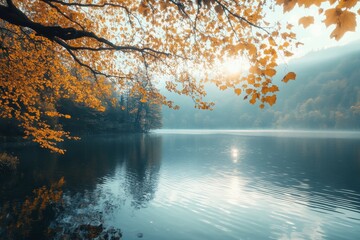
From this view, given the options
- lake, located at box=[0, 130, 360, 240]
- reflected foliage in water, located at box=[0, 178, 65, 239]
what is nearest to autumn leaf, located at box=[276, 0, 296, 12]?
lake, located at box=[0, 130, 360, 240]

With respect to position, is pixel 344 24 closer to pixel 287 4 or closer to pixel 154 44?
pixel 287 4

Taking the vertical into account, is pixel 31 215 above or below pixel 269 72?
below

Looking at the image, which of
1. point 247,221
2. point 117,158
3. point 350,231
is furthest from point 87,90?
point 117,158

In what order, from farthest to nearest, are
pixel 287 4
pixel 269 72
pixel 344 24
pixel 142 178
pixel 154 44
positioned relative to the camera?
pixel 142 178 → pixel 154 44 → pixel 269 72 → pixel 287 4 → pixel 344 24

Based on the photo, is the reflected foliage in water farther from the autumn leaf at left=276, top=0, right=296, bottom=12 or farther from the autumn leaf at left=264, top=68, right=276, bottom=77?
the autumn leaf at left=276, top=0, right=296, bottom=12

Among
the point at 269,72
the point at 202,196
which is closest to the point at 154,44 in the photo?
the point at 269,72

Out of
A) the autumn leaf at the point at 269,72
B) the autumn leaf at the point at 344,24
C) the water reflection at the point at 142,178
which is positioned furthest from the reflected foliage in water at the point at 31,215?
the autumn leaf at the point at 344,24

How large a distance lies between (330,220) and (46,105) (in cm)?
3558

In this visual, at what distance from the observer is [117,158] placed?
35.1 metres

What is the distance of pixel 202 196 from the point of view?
18797mm

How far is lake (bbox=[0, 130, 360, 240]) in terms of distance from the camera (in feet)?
42.6

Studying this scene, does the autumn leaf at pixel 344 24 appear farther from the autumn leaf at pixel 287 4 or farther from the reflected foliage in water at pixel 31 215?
the reflected foliage in water at pixel 31 215

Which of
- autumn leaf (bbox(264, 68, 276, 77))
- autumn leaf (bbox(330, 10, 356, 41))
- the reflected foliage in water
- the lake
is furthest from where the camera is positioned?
the lake

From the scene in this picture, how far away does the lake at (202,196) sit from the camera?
1298cm
